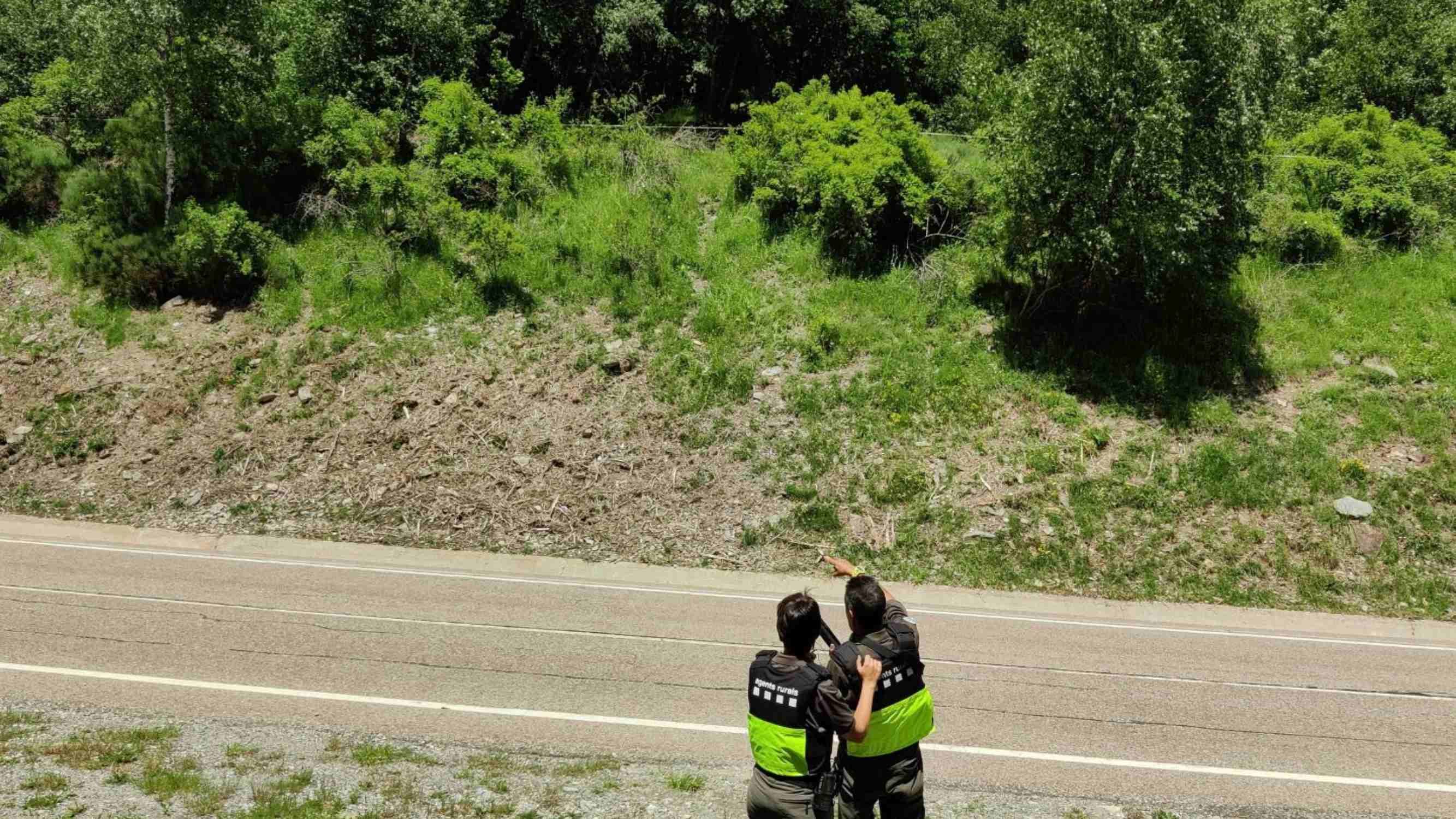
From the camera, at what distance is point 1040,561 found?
14789mm

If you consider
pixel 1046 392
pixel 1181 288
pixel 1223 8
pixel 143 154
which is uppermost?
pixel 1223 8

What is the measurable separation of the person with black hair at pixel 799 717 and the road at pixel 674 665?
3.72 meters

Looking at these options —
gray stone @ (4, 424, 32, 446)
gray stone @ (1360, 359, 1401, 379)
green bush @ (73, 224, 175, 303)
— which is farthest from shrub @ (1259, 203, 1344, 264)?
gray stone @ (4, 424, 32, 446)

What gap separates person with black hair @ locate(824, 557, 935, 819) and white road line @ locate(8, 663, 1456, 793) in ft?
10.9

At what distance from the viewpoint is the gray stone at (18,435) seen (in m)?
17.4

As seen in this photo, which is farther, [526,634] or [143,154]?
[143,154]

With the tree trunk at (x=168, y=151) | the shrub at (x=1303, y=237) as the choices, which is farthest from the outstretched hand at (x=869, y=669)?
the tree trunk at (x=168, y=151)

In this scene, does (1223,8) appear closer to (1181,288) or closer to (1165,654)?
(1181,288)

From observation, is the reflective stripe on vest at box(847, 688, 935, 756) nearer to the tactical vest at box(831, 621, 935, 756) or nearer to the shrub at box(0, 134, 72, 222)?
the tactical vest at box(831, 621, 935, 756)

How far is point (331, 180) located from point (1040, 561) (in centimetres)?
1820

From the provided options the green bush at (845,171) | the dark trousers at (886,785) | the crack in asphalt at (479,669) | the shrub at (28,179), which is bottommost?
the crack in asphalt at (479,669)

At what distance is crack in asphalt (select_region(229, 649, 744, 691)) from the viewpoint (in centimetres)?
1077

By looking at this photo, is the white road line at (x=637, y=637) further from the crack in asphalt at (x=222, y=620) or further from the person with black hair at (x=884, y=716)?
the person with black hair at (x=884, y=716)

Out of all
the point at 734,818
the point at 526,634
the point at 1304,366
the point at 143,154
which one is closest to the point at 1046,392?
the point at 1304,366
